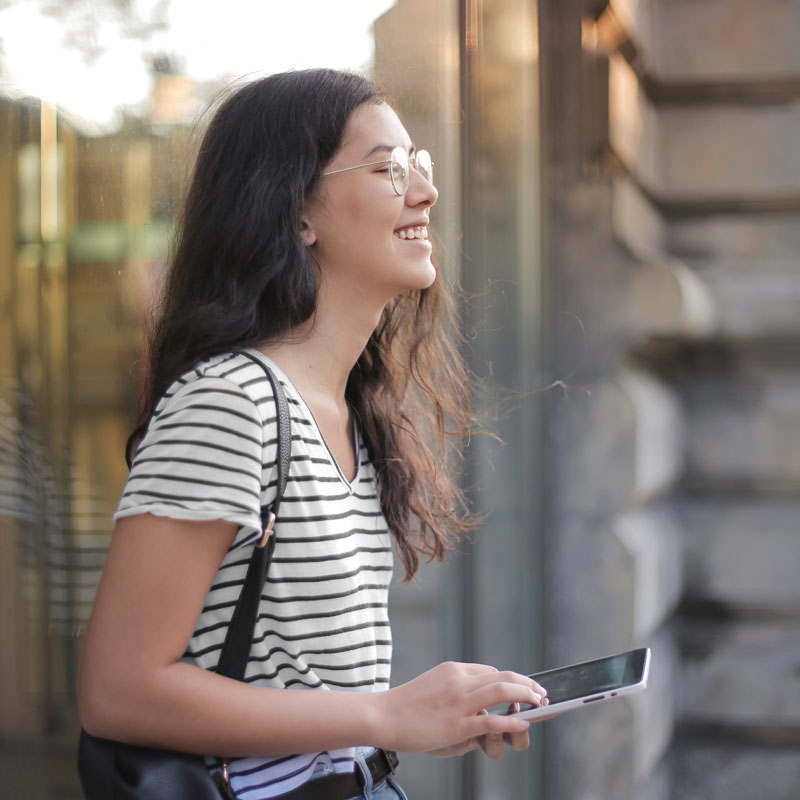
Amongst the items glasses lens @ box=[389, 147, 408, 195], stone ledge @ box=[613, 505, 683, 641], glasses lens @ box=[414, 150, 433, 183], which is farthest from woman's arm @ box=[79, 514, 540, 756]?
stone ledge @ box=[613, 505, 683, 641]

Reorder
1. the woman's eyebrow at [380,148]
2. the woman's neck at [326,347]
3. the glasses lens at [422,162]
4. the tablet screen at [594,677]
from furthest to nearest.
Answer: the glasses lens at [422,162] < the woman's eyebrow at [380,148] < the woman's neck at [326,347] < the tablet screen at [594,677]

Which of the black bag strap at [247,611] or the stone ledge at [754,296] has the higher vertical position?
the stone ledge at [754,296]

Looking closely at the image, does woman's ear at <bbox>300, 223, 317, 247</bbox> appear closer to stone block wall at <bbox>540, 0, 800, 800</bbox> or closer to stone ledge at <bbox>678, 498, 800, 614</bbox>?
stone block wall at <bbox>540, 0, 800, 800</bbox>

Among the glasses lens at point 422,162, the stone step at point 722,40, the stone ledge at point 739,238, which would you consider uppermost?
the stone step at point 722,40

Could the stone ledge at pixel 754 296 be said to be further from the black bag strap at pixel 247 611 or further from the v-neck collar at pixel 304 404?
the black bag strap at pixel 247 611

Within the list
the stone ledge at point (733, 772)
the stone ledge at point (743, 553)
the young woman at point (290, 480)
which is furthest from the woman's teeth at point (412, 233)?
the stone ledge at point (733, 772)

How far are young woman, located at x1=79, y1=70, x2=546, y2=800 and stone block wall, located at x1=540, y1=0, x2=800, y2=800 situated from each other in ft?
5.92

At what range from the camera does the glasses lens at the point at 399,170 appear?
1673 mm

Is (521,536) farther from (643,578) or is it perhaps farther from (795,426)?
(795,426)

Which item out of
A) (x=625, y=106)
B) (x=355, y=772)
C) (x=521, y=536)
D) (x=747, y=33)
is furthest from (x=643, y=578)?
(x=355, y=772)

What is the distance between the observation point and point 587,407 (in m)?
3.62

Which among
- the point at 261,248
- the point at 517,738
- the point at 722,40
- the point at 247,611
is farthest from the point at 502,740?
the point at 722,40

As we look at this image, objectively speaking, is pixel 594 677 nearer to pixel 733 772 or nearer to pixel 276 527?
pixel 276 527

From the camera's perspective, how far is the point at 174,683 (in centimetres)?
124
